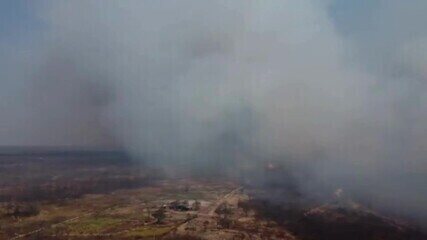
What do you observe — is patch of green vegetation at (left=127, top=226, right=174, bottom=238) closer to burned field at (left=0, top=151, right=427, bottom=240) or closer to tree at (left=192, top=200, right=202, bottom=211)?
burned field at (left=0, top=151, right=427, bottom=240)

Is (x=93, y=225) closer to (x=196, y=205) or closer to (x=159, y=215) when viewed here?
(x=159, y=215)

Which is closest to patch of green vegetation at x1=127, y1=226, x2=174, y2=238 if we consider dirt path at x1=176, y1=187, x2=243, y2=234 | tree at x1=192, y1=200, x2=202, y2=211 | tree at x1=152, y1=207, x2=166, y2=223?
dirt path at x1=176, y1=187, x2=243, y2=234

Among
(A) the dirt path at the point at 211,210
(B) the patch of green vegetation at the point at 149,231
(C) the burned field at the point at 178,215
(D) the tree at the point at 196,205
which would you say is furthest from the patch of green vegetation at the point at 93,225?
(D) the tree at the point at 196,205

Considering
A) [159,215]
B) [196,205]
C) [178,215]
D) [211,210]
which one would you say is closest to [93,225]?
[159,215]

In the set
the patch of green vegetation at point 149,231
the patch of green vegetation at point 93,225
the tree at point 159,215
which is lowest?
the patch of green vegetation at point 149,231

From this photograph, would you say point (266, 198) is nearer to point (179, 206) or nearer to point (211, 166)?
point (179, 206)

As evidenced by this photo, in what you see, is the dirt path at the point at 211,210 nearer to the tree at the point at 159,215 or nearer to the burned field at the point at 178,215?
the burned field at the point at 178,215
